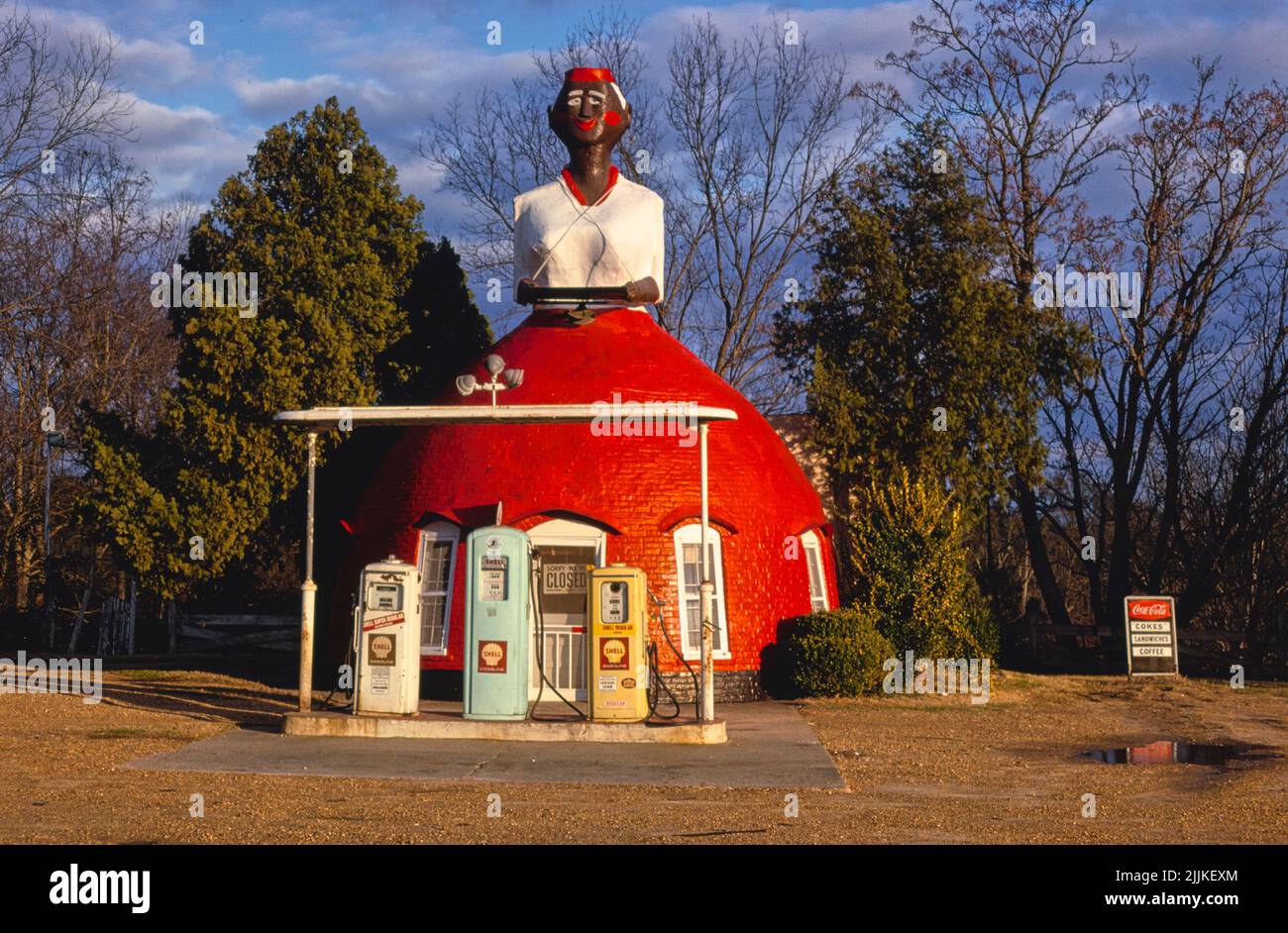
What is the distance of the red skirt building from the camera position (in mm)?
19938

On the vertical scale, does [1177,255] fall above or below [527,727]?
above

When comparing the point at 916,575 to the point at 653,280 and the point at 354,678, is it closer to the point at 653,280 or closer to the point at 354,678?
the point at 653,280

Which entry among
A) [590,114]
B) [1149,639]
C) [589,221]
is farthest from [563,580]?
[1149,639]

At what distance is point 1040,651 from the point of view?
32094 millimetres

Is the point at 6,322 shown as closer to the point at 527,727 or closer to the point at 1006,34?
the point at 527,727

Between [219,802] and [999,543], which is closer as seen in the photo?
[219,802]

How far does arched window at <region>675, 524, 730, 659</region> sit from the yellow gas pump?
155 inches

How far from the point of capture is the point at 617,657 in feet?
52.1

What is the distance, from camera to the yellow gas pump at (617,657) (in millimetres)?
15906

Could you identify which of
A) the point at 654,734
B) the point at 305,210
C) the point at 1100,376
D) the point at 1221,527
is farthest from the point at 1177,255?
the point at 654,734

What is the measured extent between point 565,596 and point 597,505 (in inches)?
54.9

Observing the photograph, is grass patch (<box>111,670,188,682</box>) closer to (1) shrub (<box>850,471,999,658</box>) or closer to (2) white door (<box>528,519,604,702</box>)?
(2) white door (<box>528,519,604,702</box>)

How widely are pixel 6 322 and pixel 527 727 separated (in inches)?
591

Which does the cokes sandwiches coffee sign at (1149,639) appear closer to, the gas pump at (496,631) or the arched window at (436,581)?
the arched window at (436,581)
